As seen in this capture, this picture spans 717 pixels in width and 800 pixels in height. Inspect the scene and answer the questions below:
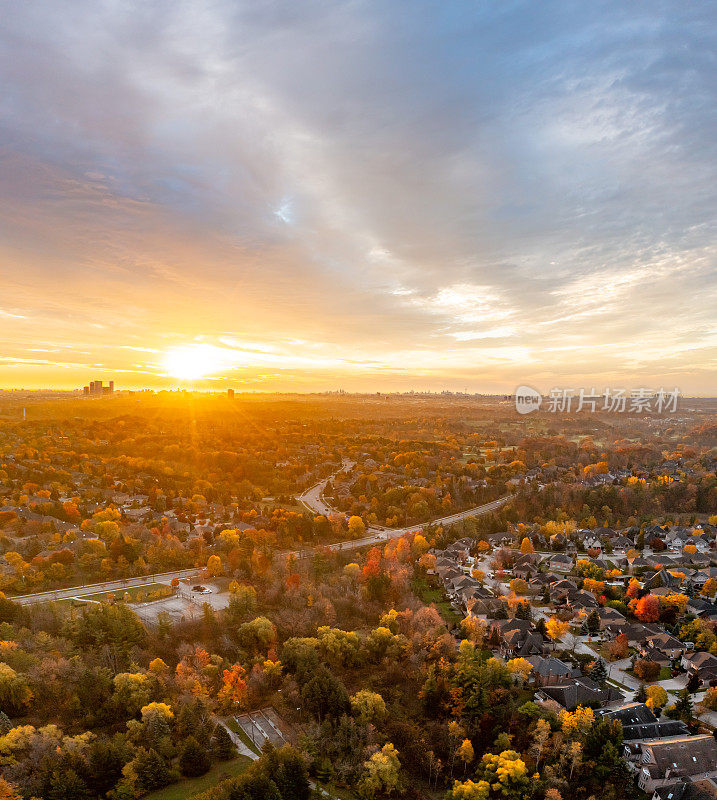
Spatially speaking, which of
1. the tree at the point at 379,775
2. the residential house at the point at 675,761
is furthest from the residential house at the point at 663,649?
the tree at the point at 379,775

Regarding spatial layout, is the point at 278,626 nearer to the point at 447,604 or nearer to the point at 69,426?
the point at 447,604

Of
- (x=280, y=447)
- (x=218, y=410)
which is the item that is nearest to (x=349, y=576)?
(x=280, y=447)

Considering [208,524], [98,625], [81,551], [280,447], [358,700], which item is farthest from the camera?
[280,447]

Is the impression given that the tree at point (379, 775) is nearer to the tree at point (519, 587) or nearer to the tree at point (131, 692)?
the tree at point (131, 692)

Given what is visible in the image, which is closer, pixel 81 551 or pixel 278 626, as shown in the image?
pixel 278 626

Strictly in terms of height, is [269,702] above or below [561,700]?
below

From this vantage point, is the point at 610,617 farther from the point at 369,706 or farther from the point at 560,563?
the point at 369,706

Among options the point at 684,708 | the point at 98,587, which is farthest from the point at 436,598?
the point at 98,587
